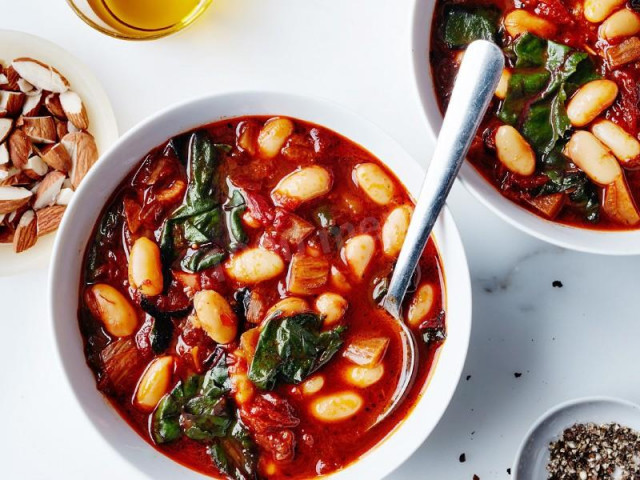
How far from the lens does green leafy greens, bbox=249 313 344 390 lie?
2.46 metres

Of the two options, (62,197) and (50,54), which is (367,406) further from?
(50,54)

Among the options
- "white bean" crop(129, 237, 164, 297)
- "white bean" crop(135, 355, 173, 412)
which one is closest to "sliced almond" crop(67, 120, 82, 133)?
"white bean" crop(129, 237, 164, 297)

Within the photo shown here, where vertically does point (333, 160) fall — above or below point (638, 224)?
above

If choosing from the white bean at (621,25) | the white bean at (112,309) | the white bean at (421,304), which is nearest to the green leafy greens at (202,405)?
the white bean at (112,309)

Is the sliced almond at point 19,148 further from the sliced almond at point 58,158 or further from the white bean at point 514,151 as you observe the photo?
the white bean at point 514,151

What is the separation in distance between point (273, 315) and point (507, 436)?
956 mm

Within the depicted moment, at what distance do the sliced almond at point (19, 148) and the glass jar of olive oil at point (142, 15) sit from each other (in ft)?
1.49

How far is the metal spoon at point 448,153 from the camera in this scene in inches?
85.7

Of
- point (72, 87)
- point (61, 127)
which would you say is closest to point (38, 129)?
point (61, 127)

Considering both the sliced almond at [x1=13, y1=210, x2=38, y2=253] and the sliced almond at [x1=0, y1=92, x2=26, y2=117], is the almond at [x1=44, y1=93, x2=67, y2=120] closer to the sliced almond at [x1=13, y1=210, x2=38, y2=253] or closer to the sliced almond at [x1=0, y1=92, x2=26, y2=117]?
the sliced almond at [x1=0, y1=92, x2=26, y2=117]

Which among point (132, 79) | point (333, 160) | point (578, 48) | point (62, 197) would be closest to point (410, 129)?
point (333, 160)

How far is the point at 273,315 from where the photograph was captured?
2.47 m

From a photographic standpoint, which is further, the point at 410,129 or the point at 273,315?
the point at 410,129

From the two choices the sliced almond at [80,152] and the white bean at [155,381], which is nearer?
the white bean at [155,381]
